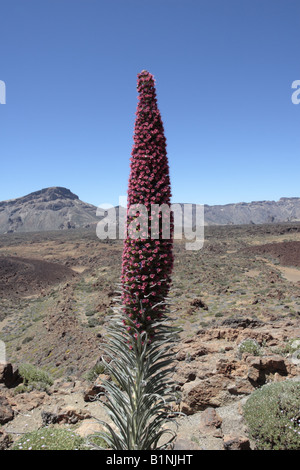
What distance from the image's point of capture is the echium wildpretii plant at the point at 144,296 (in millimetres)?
3449

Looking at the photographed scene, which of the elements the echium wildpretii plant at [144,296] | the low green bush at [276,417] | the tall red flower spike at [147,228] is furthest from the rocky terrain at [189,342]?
the tall red flower spike at [147,228]

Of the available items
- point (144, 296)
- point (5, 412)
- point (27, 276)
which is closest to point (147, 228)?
point (144, 296)

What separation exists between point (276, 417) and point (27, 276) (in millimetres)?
39107

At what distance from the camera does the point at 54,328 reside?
→ 20.1 meters

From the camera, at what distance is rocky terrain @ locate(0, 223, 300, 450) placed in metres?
6.95

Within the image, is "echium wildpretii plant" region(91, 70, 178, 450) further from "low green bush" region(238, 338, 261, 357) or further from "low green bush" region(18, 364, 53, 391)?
"low green bush" region(18, 364, 53, 391)

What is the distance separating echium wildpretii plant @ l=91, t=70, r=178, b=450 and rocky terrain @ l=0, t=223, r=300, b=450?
1.42ft

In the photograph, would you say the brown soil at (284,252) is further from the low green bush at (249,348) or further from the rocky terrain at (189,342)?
the low green bush at (249,348)

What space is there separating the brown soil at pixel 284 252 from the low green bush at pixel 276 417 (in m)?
30.7

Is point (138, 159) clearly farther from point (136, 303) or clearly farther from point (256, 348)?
point (256, 348)

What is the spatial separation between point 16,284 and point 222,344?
33.3 m

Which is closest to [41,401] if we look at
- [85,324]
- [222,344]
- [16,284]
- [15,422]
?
[15,422]

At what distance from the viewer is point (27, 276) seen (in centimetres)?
4003

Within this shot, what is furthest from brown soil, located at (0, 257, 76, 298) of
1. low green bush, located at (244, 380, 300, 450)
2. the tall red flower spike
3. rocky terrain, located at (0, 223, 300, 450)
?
the tall red flower spike
